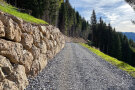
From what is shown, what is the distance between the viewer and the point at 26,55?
734 centimetres

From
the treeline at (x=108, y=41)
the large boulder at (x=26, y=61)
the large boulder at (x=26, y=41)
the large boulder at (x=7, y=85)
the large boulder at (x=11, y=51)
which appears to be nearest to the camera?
the large boulder at (x=7, y=85)

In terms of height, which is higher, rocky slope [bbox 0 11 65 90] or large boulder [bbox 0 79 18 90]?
rocky slope [bbox 0 11 65 90]

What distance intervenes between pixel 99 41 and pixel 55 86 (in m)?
67.3

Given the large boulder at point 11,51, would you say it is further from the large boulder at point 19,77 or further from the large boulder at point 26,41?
the large boulder at point 26,41

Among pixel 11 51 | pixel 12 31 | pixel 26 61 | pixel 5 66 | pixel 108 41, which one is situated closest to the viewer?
pixel 5 66

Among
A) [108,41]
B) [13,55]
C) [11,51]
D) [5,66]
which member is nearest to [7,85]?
[5,66]

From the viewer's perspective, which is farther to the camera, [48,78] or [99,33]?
[99,33]

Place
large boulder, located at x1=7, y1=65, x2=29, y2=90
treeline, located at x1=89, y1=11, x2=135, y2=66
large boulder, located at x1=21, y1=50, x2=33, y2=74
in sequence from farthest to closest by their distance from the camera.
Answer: treeline, located at x1=89, y1=11, x2=135, y2=66, large boulder, located at x1=21, y1=50, x2=33, y2=74, large boulder, located at x1=7, y1=65, x2=29, y2=90

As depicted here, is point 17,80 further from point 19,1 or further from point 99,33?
point 99,33

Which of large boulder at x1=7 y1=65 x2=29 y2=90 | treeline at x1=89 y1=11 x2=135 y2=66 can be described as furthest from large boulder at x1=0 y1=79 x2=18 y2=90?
treeline at x1=89 y1=11 x2=135 y2=66

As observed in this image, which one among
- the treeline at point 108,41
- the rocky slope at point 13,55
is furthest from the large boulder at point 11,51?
the treeline at point 108,41

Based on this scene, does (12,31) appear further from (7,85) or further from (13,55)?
(7,85)

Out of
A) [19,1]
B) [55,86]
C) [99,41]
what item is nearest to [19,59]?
[55,86]

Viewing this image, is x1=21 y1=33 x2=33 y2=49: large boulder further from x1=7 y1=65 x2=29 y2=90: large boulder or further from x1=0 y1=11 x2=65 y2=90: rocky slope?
x1=7 y1=65 x2=29 y2=90: large boulder
